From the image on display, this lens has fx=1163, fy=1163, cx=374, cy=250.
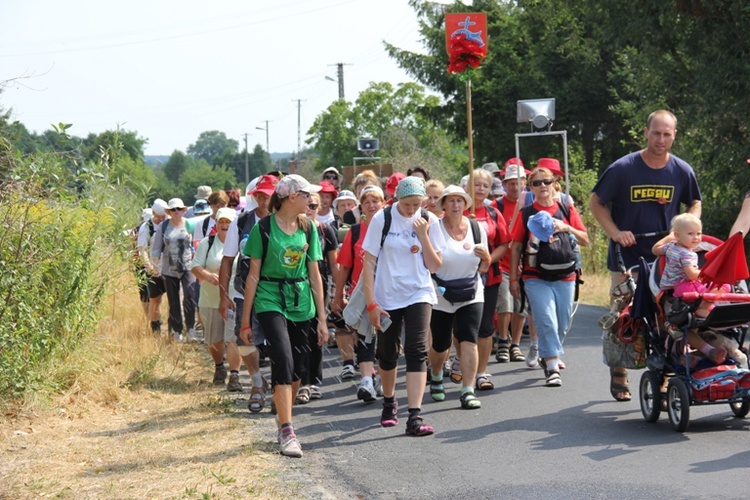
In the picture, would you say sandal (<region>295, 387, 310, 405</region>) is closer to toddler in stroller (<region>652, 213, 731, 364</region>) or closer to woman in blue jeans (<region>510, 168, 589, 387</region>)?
woman in blue jeans (<region>510, 168, 589, 387</region>)

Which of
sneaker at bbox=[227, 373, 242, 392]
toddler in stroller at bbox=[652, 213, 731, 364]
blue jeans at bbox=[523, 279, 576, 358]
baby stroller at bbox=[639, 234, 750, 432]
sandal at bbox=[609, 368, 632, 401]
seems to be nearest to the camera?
baby stroller at bbox=[639, 234, 750, 432]

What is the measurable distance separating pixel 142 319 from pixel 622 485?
10445 mm

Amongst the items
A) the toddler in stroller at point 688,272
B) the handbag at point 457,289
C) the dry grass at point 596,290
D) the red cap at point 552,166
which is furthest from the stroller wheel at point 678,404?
the dry grass at point 596,290

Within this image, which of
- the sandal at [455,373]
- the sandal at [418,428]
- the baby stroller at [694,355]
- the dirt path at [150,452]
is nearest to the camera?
the dirt path at [150,452]

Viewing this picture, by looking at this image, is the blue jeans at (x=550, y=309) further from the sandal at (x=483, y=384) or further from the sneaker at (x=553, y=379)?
the sandal at (x=483, y=384)

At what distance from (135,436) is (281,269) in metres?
1.93

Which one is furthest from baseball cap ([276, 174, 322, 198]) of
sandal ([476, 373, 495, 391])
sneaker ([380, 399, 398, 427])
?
sandal ([476, 373, 495, 391])

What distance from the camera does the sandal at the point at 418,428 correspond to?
850 cm

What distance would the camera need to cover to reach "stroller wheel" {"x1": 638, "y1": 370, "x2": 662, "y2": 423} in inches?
→ 323

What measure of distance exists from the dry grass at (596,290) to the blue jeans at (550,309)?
7.40m

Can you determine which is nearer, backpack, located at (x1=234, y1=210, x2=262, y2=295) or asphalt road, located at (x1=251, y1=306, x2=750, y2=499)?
asphalt road, located at (x1=251, y1=306, x2=750, y2=499)

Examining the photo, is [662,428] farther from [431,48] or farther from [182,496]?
[431,48]

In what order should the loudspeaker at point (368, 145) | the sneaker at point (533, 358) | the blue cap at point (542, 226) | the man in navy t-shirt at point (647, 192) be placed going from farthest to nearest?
the loudspeaker at point (368, 145)
the sneaker at point (533, 358)
the blue cap at point (542, 226)
the man in navy t-shirt at point (647, 192)

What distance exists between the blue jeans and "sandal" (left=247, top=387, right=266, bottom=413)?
8.27 ft
